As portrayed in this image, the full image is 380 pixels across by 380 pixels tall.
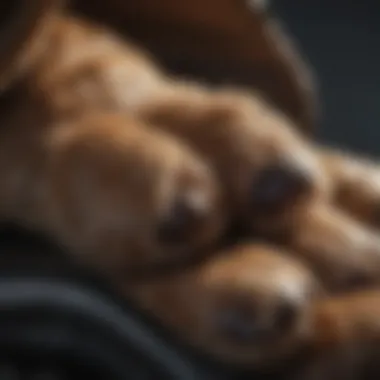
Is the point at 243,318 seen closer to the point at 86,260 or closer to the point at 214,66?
the point at 86,260

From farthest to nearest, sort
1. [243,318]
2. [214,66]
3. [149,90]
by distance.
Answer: [214,66], [149,90], [243,318]

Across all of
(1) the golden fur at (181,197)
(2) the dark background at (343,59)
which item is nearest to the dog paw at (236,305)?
(1) the golden fur at (181,197)

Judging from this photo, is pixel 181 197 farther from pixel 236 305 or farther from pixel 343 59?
pixel 343 59

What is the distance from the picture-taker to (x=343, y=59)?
1.31 metres

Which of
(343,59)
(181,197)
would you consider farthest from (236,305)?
(343,59)

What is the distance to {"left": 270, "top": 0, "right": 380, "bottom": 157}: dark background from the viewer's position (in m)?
1.15

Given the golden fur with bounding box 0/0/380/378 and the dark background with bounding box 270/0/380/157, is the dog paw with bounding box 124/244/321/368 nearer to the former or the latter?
the golden fur with bounding box 0/0/380/378

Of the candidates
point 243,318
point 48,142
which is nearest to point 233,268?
point 243,318

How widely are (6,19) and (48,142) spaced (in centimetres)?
9

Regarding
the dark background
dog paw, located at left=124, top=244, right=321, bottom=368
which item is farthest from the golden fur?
the dark background

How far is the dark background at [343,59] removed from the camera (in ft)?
3.78

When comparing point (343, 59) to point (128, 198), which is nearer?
point (128, 198)

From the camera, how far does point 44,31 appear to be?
0.71m

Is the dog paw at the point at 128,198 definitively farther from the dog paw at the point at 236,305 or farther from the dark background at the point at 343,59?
the dark background at the point at 343,59
